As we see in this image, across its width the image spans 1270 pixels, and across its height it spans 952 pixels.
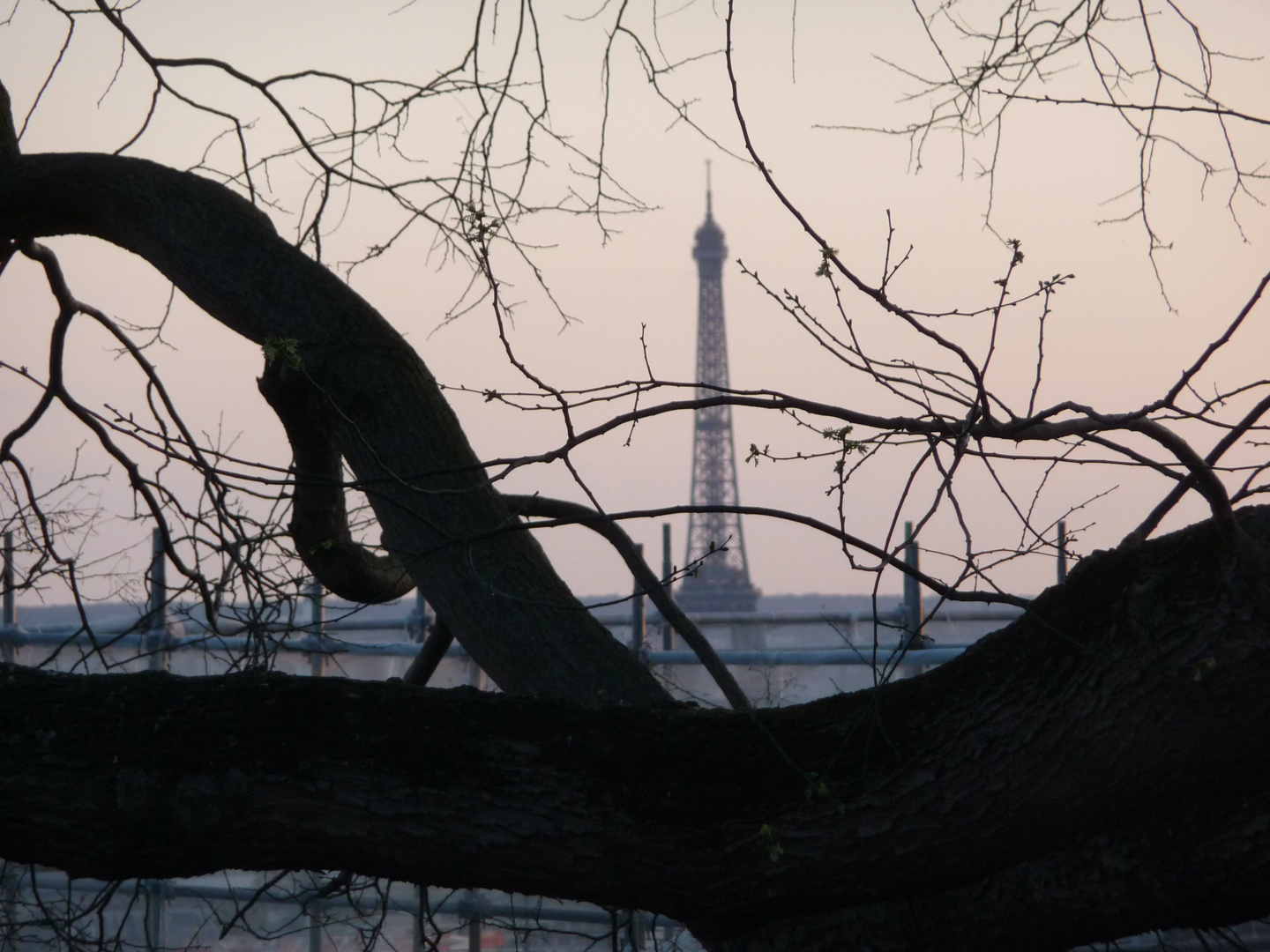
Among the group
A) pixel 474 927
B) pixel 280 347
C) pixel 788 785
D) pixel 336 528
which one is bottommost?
pixel 474 927

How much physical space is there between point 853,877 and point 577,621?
1113 mm

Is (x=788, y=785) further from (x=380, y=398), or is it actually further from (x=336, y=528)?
(x=336, y=528)

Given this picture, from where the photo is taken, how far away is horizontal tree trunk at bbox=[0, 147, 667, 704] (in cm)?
281

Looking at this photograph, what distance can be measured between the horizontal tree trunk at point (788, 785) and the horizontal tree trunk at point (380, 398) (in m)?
0.68

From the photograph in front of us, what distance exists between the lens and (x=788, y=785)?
6.39 feet

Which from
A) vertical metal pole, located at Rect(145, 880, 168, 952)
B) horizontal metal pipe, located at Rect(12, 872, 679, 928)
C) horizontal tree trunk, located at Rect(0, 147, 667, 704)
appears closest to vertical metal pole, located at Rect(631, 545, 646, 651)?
horizontal metal pipe, located at Rect(12, 872, 679, 928)

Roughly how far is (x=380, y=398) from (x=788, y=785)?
4.86 feet

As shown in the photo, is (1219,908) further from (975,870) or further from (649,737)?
(649,737)

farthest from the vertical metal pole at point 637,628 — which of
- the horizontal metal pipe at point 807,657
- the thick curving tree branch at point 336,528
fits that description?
the thick curving tree branch at point 336,528

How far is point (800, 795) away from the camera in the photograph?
1.93m

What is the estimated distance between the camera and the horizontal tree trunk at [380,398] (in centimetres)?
281

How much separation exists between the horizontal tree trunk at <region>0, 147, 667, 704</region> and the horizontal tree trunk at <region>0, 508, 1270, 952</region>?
26.9 inches

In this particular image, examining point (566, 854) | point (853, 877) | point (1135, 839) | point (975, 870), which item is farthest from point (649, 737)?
point (1135, 839)

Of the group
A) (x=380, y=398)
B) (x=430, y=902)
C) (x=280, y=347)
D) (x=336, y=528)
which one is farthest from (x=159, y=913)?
(x=280, y=347)
